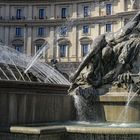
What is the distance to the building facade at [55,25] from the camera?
76.2 metres

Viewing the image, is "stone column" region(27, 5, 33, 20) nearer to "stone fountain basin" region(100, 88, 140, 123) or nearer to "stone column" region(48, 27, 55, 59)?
"stone column" region(48, 27, 55, 59)

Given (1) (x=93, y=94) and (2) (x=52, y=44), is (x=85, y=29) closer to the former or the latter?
(2) (x=52, y=44)

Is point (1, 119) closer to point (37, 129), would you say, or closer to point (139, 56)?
point (37, 129)

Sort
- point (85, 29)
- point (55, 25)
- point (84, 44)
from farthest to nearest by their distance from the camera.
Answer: point (55, 25), point (84, 44), point (85, 29)

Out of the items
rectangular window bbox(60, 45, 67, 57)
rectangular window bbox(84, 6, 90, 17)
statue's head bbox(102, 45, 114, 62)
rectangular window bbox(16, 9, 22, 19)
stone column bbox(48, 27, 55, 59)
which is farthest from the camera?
rectangular window bbox(16, 9, 22, 19)

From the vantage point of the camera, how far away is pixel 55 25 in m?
79.7

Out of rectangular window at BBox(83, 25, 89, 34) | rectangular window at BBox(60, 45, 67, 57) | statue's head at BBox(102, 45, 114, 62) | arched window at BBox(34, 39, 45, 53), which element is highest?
rectangular window at BBox(83, 25, 89, 34)

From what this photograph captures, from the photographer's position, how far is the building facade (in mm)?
76250

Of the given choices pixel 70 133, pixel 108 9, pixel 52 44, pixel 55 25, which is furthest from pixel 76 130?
pixel 55 25

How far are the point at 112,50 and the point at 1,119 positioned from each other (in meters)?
5.31

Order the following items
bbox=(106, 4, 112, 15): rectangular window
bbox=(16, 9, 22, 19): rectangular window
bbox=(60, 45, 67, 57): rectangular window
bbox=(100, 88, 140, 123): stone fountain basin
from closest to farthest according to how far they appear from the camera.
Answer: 1. bbox=(100, 88, 140, 123): stone fountain basin
2. bbox=(106, 4, 112, 15): rectangular window
3. bbox=(60, 45, 67, 57): rectangular window
4. bbox=(16, 9, 22, 19): rectangular window

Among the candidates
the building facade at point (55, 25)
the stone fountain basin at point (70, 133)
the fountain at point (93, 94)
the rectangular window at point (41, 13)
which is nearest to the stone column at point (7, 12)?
the building facade at point (55, 25)

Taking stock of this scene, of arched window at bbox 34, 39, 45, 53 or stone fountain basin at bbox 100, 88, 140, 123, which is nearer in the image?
stone fountain basin at bbox 100, 88, 140, 123

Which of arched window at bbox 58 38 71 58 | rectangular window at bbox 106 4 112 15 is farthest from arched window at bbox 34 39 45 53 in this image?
rectangular window at bbox 106 4 112 15
